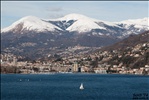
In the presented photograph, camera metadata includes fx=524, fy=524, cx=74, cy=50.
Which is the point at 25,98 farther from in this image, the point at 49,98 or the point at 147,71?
the point at 147,71

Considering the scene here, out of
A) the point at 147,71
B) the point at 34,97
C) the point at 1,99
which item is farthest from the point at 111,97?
the point at 147,71

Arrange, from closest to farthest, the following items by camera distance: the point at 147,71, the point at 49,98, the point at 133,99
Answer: the point at 133,99 → the point at 49,98 → the point at 147,71

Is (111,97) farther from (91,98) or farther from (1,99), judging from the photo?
(1,99)

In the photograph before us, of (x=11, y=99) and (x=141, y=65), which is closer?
(x=11, y=99)

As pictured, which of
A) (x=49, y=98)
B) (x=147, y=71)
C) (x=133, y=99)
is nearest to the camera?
(x=133, y=99)

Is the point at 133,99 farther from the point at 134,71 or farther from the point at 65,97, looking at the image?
the point at 134,71

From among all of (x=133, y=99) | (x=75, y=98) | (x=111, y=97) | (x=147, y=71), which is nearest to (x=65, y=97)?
(x=75, y=98)

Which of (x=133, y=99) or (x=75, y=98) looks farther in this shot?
(x=75, y=98)
